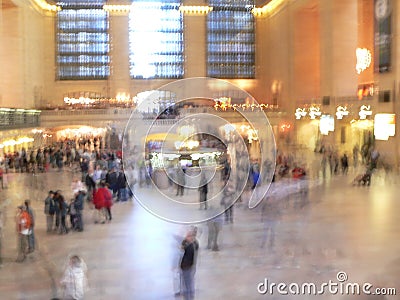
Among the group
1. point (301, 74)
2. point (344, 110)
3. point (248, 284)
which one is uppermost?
point (301, 74)

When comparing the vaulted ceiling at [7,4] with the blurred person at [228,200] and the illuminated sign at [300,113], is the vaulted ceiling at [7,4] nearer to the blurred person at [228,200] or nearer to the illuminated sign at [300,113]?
the illuminated sign at [300,113]

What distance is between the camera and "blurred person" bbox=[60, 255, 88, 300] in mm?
6922

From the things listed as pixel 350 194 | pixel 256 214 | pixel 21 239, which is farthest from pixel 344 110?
pixel 21 239

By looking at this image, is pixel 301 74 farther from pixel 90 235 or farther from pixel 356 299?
pixel 356 299

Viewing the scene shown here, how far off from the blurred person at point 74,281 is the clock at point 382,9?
Result: 22.5 m

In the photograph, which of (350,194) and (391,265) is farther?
(350,194)

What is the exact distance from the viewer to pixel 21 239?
10.1 meters

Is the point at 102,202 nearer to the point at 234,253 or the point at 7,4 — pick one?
the point at 234,253

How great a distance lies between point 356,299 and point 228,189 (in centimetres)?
550

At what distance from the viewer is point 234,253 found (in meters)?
10.5

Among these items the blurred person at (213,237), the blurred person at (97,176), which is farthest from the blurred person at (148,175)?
the blurred person at (213,237)

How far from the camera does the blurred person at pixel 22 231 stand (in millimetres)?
10039

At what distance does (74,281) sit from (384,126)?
71.2ft

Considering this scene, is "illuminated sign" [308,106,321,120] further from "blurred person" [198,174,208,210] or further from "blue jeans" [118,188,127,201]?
"blurred person" [198,174,208,210]
